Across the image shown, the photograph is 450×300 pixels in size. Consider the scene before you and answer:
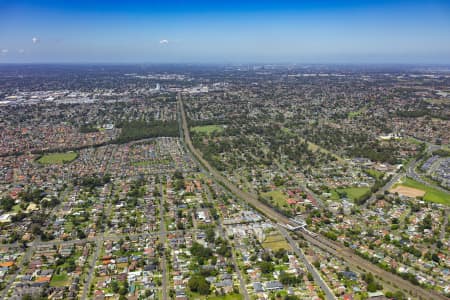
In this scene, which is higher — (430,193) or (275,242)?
(430,193)

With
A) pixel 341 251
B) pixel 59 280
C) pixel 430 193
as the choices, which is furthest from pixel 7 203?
pixel 430 193

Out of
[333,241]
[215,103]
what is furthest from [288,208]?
[215,103]

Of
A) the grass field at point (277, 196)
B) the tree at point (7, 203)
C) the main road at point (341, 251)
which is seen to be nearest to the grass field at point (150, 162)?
the main road at point (341, 251)

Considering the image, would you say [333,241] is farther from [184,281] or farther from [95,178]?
[95,178]

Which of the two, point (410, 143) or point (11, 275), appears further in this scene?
point (410, 143)

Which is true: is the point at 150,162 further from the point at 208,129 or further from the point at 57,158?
the point at 208,129

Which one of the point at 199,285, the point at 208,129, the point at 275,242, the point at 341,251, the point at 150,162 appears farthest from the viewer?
the point at 208,129
